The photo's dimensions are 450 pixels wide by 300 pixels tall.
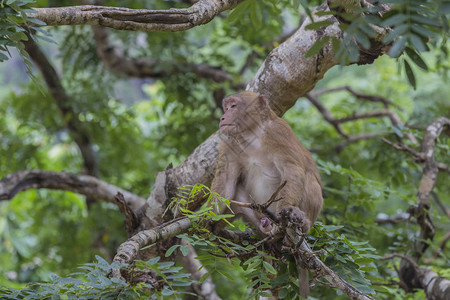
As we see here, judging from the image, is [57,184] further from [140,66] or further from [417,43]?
[417,43]

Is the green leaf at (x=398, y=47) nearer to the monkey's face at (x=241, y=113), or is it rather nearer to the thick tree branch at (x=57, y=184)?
the monkey's face at (x=241, y=113)

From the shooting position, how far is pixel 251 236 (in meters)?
2.82

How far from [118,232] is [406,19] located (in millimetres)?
4968

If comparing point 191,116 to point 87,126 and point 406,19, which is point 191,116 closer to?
point 87,126

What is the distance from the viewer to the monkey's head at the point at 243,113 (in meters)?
3.25

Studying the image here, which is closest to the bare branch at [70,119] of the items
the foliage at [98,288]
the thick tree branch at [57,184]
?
the thick tree branch at [57,184]

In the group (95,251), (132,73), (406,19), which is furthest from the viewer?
(132,73)

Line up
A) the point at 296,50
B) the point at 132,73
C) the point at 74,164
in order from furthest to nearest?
the point at 74,164
the point at 132,73
the point at 296,50

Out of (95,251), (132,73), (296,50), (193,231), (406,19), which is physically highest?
(406,19)

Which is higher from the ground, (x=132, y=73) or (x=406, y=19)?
(x=406, y=19)

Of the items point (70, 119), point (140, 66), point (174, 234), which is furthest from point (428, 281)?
point (70, 119)

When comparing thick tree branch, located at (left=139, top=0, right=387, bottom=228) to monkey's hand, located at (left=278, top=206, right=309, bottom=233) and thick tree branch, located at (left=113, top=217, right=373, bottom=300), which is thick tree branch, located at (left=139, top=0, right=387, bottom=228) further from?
thick tree branch, located at (left=113, top=217, right=373, bottom=300)

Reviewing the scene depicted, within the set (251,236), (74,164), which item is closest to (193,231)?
(251,236)

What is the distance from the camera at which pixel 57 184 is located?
16.1 feet
